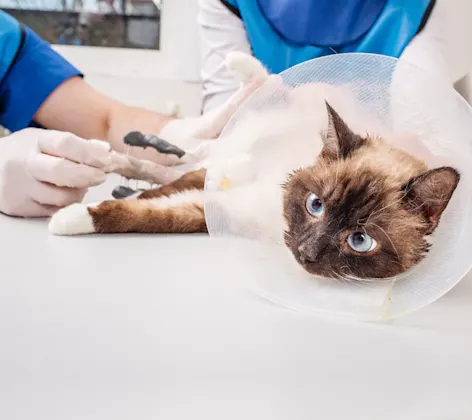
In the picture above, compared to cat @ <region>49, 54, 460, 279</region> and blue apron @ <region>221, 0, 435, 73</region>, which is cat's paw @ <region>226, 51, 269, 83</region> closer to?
cat @ <region>49, 54, 460, 279</region>

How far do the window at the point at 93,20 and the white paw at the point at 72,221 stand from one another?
161cm

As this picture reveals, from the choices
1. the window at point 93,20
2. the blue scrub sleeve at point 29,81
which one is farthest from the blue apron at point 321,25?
the window at point 93,20

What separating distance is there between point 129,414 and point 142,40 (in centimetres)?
217

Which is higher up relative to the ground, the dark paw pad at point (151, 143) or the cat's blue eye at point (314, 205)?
the cat's blue eye at point (314, 205)

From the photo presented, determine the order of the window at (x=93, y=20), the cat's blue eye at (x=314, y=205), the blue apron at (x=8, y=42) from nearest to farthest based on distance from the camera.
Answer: the cat's blue eye at (x=314, y=205) → the blue apron at (x=8, y=42) → the window at (x=93, y=20)

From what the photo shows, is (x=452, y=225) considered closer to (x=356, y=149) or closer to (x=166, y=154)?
(x=356, y=149)

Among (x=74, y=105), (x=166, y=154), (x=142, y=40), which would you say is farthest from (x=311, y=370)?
(x=142, y=40)

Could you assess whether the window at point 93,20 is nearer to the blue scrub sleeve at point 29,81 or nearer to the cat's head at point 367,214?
the blue scrub sleeve at point 29,81

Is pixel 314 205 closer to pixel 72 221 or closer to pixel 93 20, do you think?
pixel 72 221

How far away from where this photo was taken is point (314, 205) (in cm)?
67

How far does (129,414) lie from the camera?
14.4 inches

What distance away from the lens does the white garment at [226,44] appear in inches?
56.6

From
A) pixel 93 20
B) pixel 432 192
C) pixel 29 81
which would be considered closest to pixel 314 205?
pixel 432 192

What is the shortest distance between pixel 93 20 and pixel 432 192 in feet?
6.79
